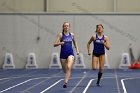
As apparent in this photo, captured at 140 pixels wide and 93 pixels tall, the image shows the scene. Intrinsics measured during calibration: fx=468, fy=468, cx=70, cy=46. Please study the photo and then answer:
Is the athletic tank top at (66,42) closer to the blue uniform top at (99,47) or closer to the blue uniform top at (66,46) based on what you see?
the blue uniform top at (66,46)

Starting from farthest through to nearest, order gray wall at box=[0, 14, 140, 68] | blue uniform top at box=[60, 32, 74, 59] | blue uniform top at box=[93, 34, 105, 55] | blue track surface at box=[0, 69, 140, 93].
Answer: gray wall at box=[0, 14, 140, 68] < blue uniform top at box=[93, 34, 105, 55] < blue uniform top at box=[60, 32, 74, 59] < blue track surface at box=[0, 69, 140, 93]

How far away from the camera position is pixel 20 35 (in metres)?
30.6

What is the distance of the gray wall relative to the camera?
99.3ft

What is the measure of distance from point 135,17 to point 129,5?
42.7 inches

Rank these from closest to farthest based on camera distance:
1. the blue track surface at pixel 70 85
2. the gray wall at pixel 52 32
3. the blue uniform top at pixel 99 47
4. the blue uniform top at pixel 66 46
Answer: the blue track surface at pixel 70 85, the blue uniform top at pixel 66 46, the blue uniform top at pixel 99 47, the gray wall at pixel 52 32

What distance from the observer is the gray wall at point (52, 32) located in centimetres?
→ 3028

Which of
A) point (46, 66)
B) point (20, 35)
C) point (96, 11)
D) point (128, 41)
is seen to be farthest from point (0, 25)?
point (128, 41)

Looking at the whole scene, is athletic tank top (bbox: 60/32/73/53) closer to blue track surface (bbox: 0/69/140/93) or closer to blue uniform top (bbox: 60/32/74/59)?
blue uniform top (bbox: 60/32/74/59)

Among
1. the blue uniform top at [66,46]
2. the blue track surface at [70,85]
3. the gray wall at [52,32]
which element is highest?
the gray wall at [52,32]

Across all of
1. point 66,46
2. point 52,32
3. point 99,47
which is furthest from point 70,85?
point 52,32

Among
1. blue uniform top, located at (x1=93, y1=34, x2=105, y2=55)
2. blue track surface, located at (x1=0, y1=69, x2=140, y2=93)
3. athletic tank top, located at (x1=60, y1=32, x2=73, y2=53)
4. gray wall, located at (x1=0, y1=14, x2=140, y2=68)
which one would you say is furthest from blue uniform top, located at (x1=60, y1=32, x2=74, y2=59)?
gray wall, located at (x1=0, y1=14, x2=140, y2=68)

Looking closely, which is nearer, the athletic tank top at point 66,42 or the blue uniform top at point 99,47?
the athletic tank top at point 66,42

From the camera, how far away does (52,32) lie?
3047cm

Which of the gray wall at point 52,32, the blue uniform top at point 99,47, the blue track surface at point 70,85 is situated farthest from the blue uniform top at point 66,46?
the gray wall at point 52,32
